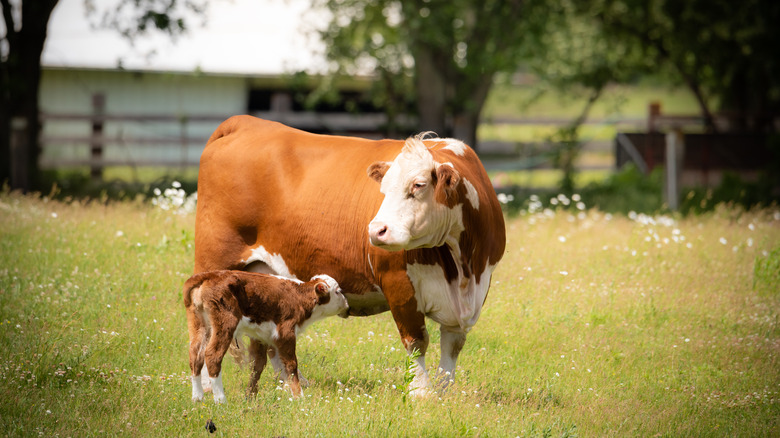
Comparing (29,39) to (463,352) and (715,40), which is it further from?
(715,40)

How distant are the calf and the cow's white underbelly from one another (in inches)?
23.6

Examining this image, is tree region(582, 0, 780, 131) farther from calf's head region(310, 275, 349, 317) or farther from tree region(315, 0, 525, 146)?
calf's head region(310, 275, 349, 317)

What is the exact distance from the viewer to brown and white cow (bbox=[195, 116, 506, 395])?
4.88 meters

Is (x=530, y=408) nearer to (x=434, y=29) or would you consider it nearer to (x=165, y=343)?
(x=165, y=343)

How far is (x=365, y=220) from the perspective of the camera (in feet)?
17.9

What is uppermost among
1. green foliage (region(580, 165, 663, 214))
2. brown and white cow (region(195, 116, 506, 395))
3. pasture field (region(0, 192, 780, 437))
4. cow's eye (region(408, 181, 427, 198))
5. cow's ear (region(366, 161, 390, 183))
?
cow's ear (region(366, 161, 390, 183))

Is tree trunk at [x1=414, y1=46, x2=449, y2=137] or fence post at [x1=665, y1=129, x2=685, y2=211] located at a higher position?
tree trunk at [x1=414, y1=46, x2=449, y2=137]

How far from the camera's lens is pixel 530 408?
17.8 ft

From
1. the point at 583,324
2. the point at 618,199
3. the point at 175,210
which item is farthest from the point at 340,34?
the point at 583,324

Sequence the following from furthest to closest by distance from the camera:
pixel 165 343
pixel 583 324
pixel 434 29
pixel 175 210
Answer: pixel 434 29 → pixel 175 210 → pixel 583 324 → pixel 165 343

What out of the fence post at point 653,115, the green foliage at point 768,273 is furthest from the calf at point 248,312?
the fence post at point 653,115

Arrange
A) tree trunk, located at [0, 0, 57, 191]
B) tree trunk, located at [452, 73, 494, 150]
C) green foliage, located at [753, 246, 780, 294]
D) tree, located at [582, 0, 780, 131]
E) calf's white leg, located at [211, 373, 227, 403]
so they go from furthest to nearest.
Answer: tree, located at [582, 0, 780, 131]
tree trunk, located at [452, 73, 494, 150]
tree trunk, located at [0, 0, 57, 191]
green foliage, located at [753, 246, 780, 294]
calf's white leg, located at [211, 373, 227, 403]

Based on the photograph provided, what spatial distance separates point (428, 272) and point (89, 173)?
14.5 meters

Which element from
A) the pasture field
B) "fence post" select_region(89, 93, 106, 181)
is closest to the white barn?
"fence post" select_region(89, 93, 106, 181)
